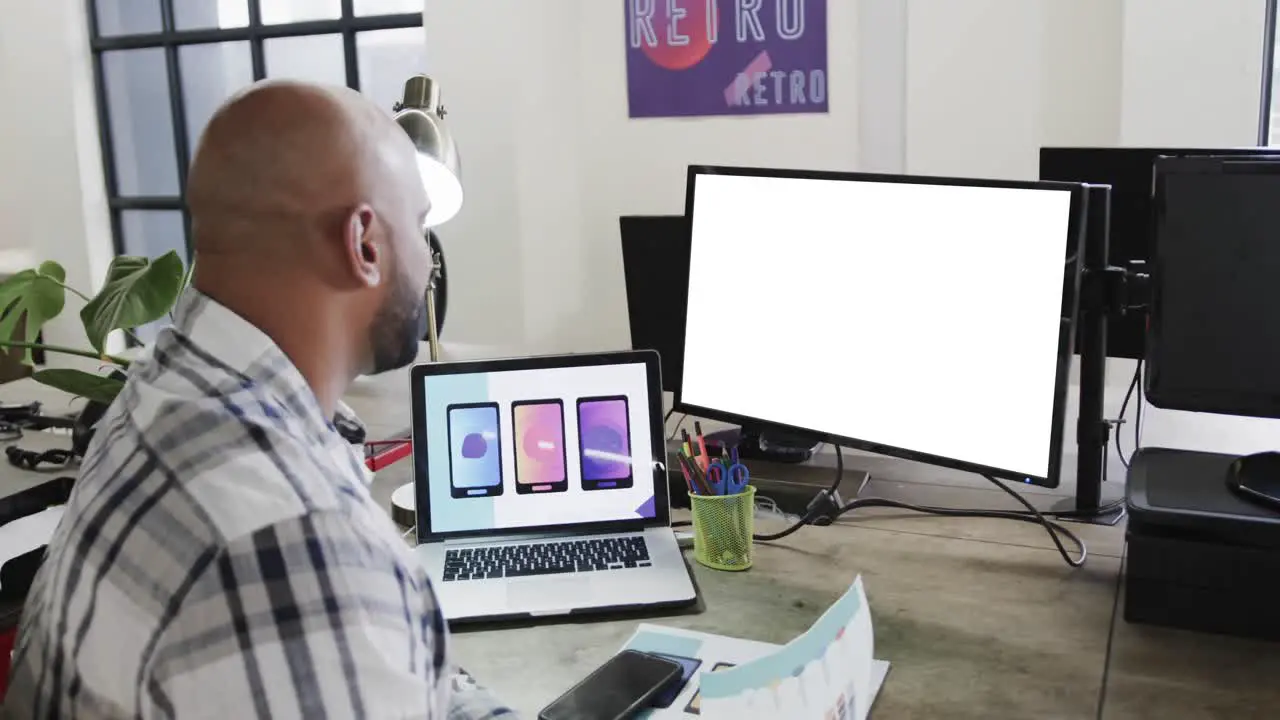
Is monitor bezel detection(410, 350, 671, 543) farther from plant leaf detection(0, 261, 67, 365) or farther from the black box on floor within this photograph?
plant leaf detection(0, 261, 67, 365)

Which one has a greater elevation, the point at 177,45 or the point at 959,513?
the point at 177,45

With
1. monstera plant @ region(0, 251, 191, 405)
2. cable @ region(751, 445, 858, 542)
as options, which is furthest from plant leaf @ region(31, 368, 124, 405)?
cable @ region(751, 445, 858, 542)

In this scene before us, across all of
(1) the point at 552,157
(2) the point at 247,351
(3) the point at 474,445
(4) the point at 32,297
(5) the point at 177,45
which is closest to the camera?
(2) the point at 247,351

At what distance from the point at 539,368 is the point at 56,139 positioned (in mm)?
3465

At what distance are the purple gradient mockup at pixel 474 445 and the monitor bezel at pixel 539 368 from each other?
0.04 meters

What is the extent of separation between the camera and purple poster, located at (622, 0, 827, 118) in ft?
9.36

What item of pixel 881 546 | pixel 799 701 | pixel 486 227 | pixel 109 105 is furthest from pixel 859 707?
pixel 109 105

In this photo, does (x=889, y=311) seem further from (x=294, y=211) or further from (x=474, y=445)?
(x=294, y=211)

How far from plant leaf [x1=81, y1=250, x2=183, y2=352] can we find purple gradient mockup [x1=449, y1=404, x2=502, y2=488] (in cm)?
47

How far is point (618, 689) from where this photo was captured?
1.03 metres

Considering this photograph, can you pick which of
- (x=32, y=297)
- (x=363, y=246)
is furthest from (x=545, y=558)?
(x=32, y=297)

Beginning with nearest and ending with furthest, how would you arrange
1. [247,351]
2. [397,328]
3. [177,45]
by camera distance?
[247,351]
[397,328]
[177,45]

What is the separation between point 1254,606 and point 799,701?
1.77ft

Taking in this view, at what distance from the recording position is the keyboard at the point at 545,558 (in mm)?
1305
